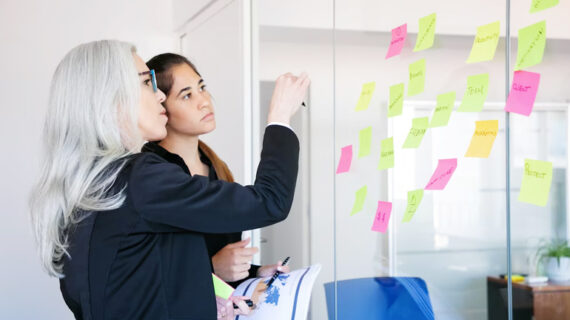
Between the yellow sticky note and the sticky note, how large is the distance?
0.50 meters

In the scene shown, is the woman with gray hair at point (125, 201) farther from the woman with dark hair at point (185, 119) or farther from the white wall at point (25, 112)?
the white wall at point (25, 112)

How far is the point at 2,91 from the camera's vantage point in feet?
14.0

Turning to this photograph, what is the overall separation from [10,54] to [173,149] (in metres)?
2.76

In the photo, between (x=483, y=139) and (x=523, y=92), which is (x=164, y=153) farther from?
(x=523, y=92)

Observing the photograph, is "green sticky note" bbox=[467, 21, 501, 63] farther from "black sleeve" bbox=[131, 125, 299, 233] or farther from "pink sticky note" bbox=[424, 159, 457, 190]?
"black sleeve" bbox=[131, 125, 299, 233]

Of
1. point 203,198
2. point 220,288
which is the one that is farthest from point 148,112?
point 220,288

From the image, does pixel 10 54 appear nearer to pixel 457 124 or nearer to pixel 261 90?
pixel 261 90

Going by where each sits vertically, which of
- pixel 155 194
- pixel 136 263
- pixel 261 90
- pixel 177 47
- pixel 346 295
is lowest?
pixel 346 295

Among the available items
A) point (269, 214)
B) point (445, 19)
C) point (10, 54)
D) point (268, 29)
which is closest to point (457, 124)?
point (445, 19)

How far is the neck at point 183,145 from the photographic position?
197 centimetres

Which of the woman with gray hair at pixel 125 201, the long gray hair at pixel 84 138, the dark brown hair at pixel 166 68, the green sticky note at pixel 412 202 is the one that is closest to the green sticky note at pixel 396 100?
the green sticky note at pixel 412 202

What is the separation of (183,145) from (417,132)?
694mm

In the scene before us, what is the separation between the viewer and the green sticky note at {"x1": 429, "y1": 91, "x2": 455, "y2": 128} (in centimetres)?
155

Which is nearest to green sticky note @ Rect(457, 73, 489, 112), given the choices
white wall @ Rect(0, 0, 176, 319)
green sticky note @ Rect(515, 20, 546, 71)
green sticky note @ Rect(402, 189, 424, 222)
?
green sticky note @ Rect(515, 20, 546, 71)
